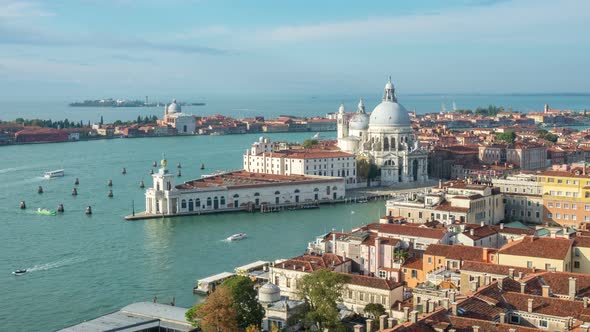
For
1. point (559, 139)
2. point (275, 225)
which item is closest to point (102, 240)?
point (275, 225)

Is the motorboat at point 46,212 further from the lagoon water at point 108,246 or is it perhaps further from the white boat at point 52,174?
the white boat at point 52,174

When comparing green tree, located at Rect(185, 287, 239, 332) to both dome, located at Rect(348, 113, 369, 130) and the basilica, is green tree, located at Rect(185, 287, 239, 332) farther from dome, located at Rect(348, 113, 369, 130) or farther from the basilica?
dome, located at Rect(348, 113, 369, 130)

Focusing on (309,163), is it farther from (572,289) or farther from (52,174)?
(572,289)

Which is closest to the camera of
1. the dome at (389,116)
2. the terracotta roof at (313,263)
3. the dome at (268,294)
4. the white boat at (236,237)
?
the dome at (268,294)

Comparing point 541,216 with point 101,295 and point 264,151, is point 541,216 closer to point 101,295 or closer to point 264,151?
point 101,295

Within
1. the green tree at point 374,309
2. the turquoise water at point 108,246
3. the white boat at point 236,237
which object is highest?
the green tree at point 374,309

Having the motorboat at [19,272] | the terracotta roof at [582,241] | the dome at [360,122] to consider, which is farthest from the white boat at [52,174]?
the terracotta roof at [582,241]

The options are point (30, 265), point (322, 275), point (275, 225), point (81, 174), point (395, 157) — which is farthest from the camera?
point (81, 174)
